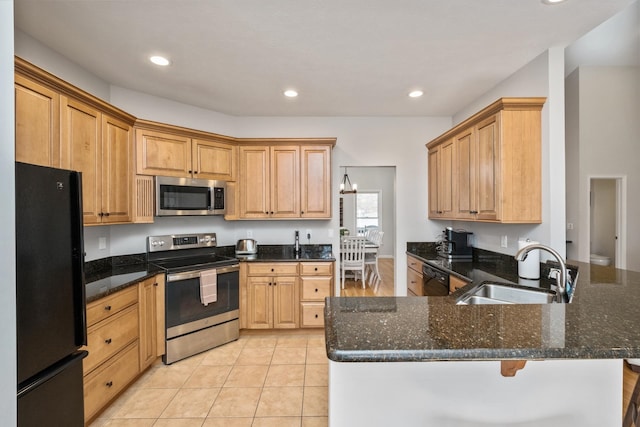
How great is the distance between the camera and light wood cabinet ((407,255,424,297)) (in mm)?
3396

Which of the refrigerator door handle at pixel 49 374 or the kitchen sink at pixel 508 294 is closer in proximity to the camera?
A: the refrigerator door handle at pixel 49 374

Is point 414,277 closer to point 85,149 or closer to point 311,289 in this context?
point 311,289

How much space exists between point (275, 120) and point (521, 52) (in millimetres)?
2695

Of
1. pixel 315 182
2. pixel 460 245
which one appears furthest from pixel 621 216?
pixel 315 182

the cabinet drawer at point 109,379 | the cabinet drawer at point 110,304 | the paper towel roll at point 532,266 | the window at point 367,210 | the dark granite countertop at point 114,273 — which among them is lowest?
the cabinet drawer at point 109,379

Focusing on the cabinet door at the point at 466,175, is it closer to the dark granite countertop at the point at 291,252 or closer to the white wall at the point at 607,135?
the dark granite countertop at the point at 291,252

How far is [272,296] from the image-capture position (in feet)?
11.1

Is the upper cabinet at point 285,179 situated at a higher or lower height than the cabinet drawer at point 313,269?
higher

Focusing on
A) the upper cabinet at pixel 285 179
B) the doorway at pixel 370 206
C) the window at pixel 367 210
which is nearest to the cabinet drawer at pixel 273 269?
the upper cabinet at pixel 285 179

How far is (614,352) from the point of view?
76 centimetres

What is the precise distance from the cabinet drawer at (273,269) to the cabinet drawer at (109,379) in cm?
128

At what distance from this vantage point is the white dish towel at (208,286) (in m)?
2.92

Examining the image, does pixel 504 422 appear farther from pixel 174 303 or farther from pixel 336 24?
pixel 174 303

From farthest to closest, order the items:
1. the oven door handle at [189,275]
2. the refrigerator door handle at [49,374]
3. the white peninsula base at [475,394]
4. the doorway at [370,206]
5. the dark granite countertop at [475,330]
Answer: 1. the doorway at [370,206]
2. the oven door handle at [189,275]
3. the refrigerator door handle at [49,374]
4. the white peninsula base at [475,394]
5. the dark granite countertop at [475,330]
